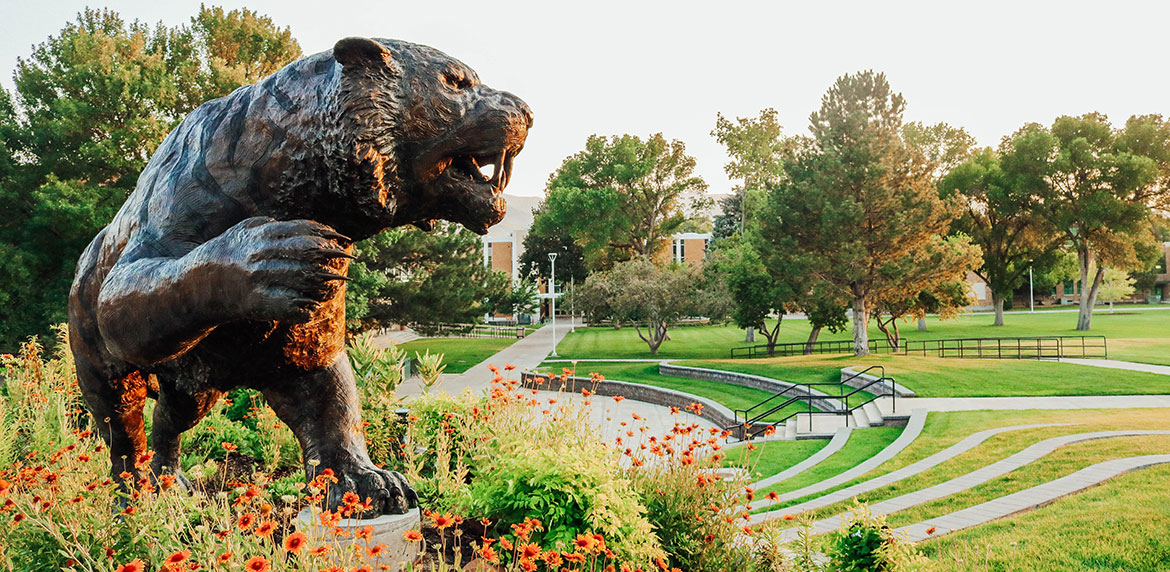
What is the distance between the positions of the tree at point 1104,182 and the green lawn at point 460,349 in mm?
28575

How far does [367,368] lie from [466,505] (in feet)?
11.8

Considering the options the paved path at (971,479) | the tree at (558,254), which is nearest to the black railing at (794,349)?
the paved path at (971,479)

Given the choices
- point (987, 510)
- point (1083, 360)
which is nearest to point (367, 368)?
point (987, 510)

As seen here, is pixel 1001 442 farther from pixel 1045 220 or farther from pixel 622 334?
pixel 622 334

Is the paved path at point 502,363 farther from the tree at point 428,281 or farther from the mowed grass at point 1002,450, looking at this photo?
the mowed grass at point 1002,450

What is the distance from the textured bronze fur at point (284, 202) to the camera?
77.2 inches

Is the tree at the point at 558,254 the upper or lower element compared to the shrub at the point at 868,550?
upper

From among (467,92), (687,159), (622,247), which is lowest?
(467,92)

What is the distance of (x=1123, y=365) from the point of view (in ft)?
69.2

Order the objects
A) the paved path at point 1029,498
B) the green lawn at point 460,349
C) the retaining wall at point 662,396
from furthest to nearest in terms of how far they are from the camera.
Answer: the green lawn at point 460,349 < the retaining wall at point 662,396 < the paved path at point 1029,498

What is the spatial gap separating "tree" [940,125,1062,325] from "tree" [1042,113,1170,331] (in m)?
0.86

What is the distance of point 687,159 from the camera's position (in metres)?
47.6

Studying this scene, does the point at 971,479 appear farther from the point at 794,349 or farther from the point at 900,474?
the point at 794,349

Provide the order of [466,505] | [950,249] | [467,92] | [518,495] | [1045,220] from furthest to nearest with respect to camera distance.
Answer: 1. [1045,220]
2. [950,249]
3. [466,505]
4. [518,495]
5. [467,92]
